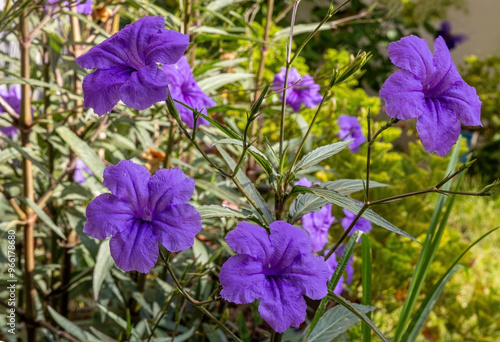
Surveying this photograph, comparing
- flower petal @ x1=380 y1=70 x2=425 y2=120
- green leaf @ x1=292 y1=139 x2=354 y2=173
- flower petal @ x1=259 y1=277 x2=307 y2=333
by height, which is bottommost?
flower petal @ x1=259 y1=277 x2=307 y2=333

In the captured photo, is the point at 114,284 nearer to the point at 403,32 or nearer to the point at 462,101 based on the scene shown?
the point at 462,101

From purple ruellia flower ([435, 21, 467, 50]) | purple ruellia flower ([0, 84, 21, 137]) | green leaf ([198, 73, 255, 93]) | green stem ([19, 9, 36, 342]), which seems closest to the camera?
green stem ([19, 9, 36, 342])

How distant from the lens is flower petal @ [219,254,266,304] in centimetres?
45

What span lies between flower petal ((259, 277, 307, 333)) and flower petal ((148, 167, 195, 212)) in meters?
0.12

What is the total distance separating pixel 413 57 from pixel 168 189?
27cm

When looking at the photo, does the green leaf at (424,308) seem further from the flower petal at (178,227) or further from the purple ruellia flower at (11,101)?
the purple ruellia flower at (11,101)

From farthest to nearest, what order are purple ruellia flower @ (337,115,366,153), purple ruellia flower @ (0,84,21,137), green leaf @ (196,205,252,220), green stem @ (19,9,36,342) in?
purple ruellia flower @ (337,115,366,153)
purple ruellia flower @ (0,84,21,137)
green stem @ (19,9,36,342)
green leaf @ (196,205,252,220)

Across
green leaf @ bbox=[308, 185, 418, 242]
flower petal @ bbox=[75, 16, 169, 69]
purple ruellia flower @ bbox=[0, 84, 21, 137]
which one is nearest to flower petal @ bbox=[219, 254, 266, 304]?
green leaf @ bbox=[308, 185, 418, 242]

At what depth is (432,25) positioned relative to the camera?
14.5 ft

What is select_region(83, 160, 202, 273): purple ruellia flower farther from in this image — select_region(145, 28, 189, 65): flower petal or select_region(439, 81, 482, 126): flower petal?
select_region(439, 81, 482, 126): flower petal

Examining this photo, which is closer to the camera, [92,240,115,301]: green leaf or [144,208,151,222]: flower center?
[144,208,151,222]: flower center

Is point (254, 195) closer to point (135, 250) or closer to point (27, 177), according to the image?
point (135, 250)

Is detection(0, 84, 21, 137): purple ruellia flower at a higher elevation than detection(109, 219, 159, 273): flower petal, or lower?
higher

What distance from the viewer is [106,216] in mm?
485
